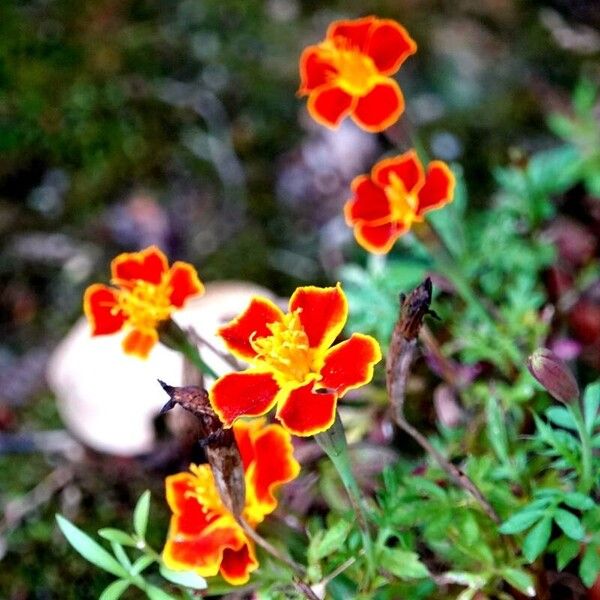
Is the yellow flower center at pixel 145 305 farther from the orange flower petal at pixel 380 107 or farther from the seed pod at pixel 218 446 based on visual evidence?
the orange flower petal at pixel 380 107

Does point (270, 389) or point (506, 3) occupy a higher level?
point (270, 389)

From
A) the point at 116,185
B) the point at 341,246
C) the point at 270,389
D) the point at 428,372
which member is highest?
the point at 270,389

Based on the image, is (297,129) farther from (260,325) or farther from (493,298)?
(260,325)

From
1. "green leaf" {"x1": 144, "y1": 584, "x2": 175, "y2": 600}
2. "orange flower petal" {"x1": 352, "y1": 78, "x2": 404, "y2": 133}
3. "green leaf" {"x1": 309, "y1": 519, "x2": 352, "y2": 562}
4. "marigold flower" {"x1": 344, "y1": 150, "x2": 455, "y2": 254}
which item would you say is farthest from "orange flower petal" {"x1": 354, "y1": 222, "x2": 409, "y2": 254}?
"green leaf" {"x1": 144, "y1": 584, "x2": 175, "y2": 600}

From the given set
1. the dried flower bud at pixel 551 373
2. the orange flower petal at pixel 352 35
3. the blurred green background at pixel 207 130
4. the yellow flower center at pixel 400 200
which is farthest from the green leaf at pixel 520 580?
the blurred green background at pixel 207 130

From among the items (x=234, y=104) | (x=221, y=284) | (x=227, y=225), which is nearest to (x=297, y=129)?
(x=234, y=104)
